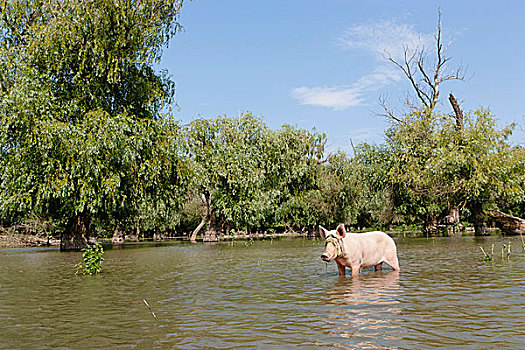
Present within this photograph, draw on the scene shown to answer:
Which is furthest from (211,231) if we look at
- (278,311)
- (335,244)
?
(278,311)

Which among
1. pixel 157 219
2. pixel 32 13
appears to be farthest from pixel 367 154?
pixel 32 13

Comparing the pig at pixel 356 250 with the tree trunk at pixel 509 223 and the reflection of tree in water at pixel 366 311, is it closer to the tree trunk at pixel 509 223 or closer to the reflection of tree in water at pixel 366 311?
the reflection of tree in water at pixel 366 311

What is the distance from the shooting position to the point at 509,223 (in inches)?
1474

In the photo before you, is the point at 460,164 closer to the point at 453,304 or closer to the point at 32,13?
the point at 453,304

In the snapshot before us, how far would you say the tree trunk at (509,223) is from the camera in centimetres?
3647

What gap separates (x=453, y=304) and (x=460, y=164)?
30.1 metres

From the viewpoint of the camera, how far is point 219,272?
1588 centimetres

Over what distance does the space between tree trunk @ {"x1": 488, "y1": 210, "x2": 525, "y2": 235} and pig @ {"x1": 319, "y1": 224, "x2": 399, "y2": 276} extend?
91.3 feet

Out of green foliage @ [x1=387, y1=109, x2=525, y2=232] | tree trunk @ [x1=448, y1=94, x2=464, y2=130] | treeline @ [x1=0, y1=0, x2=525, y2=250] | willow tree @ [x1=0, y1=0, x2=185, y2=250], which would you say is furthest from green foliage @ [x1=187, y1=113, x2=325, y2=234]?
tree trunk @ [x1=448, y1=94, x2=464, y2=130]

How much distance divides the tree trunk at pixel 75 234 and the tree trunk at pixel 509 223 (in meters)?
33.7

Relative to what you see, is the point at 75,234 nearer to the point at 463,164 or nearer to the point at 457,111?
the point at 463,164

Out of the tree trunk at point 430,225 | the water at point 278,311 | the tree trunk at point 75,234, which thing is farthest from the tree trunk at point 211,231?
the water at point 278,311

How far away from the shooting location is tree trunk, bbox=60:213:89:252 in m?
33.2

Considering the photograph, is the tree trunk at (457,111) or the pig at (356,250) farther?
the tree trunk at (457,111)
